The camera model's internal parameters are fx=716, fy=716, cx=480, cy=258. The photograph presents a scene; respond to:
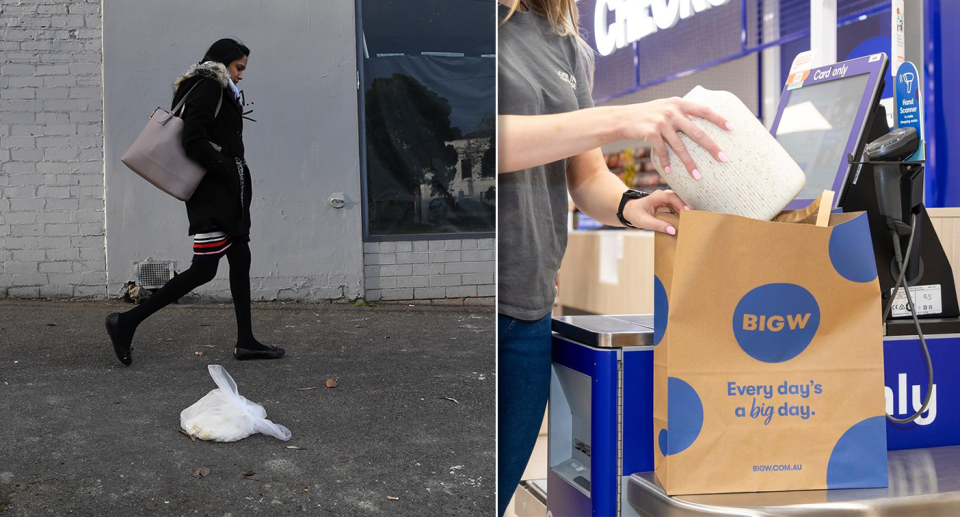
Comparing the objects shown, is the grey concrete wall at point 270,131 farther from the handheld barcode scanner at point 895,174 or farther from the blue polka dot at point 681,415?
the handheld barcode scanner at point 895,174

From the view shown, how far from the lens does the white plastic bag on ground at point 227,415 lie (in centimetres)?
98

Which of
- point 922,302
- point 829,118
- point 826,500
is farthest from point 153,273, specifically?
point 922,302

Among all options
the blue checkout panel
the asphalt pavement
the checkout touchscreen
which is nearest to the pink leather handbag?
the asphalt pavement

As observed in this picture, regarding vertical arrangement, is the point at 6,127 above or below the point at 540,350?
above

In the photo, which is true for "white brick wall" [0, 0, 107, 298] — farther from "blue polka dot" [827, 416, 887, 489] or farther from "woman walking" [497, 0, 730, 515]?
"blue polka dot" [827, 416, 887, 489]

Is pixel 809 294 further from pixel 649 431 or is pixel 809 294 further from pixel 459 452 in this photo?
pixel 459 452

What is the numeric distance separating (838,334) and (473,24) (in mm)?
737

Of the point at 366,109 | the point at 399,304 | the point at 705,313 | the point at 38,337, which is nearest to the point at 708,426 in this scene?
the point at 705,313

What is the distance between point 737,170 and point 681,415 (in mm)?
370

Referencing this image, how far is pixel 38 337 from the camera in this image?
3.09ft

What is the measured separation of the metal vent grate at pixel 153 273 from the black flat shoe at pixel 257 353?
137mm

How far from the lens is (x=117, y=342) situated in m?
0.96

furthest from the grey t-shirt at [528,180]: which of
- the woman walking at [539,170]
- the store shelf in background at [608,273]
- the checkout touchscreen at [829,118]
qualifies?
the store shelf in background at [608,273]

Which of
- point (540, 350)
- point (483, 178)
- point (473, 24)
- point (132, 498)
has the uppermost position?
point (473, 24)
